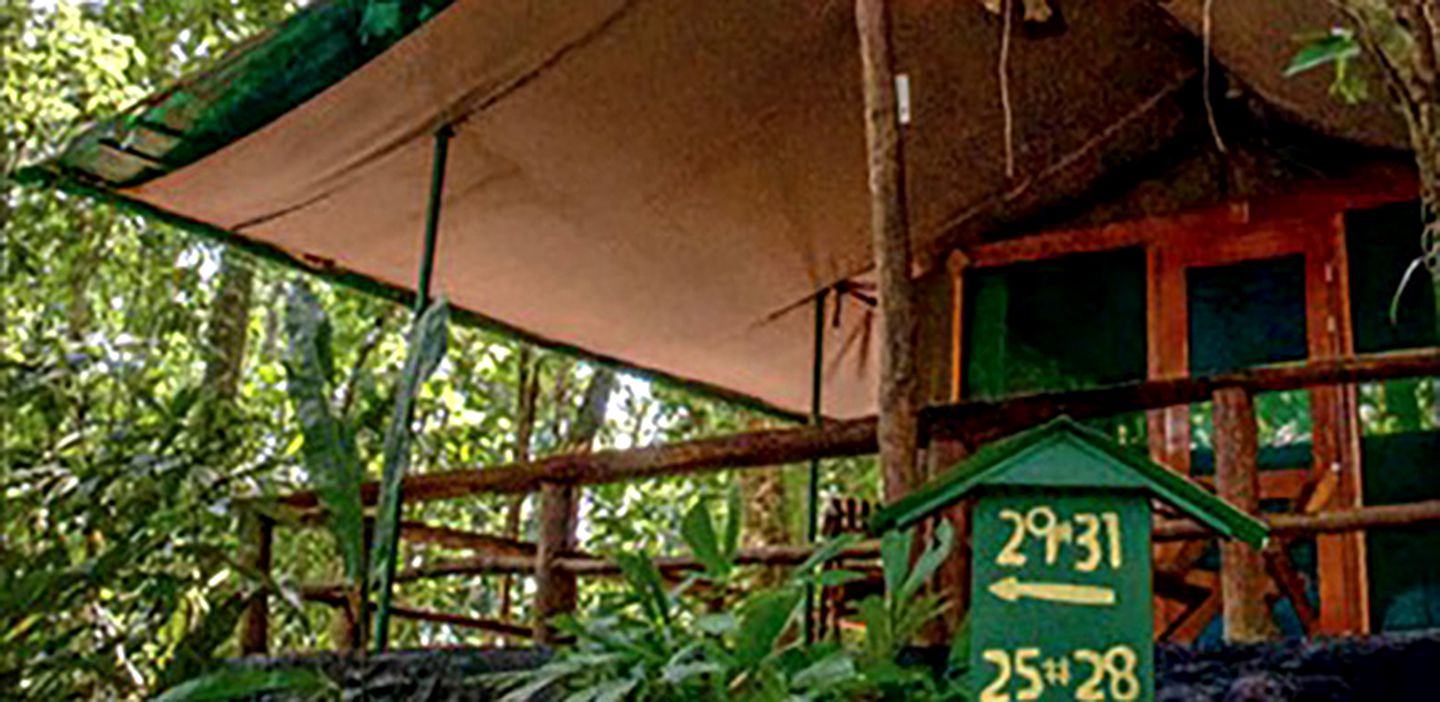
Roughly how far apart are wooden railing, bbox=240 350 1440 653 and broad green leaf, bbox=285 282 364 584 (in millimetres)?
1002

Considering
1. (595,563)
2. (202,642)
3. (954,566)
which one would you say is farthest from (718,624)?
(595,563)

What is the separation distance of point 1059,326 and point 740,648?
4.35 m

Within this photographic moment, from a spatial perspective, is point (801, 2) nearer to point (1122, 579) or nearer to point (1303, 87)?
point (1303, 87)

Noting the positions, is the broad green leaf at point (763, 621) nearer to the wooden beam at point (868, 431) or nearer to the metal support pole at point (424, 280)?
the wooden beam at point (868, 431)

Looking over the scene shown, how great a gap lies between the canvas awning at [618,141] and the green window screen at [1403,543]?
1.72m

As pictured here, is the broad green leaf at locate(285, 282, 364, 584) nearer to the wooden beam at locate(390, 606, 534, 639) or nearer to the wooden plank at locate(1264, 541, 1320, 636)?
the wooden plank at locate(1264, 541, 1320, 636)

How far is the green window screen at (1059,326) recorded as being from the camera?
6.52m

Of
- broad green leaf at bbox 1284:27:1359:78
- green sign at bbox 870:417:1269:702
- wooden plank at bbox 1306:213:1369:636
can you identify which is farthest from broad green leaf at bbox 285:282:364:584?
wooden plank at bbox 1306:213:1369:636

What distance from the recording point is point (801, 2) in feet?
18.7

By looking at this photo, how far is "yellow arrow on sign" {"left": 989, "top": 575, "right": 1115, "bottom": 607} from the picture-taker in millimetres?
2023

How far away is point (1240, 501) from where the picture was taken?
3.81 meters

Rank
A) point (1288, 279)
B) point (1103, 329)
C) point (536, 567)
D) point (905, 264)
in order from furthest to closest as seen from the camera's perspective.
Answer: point (1103, 329) < point (1288, 279) < point (536, 567) < point (905, 264)

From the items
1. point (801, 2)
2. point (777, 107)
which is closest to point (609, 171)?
point (777, 107)

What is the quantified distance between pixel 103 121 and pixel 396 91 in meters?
1.00
